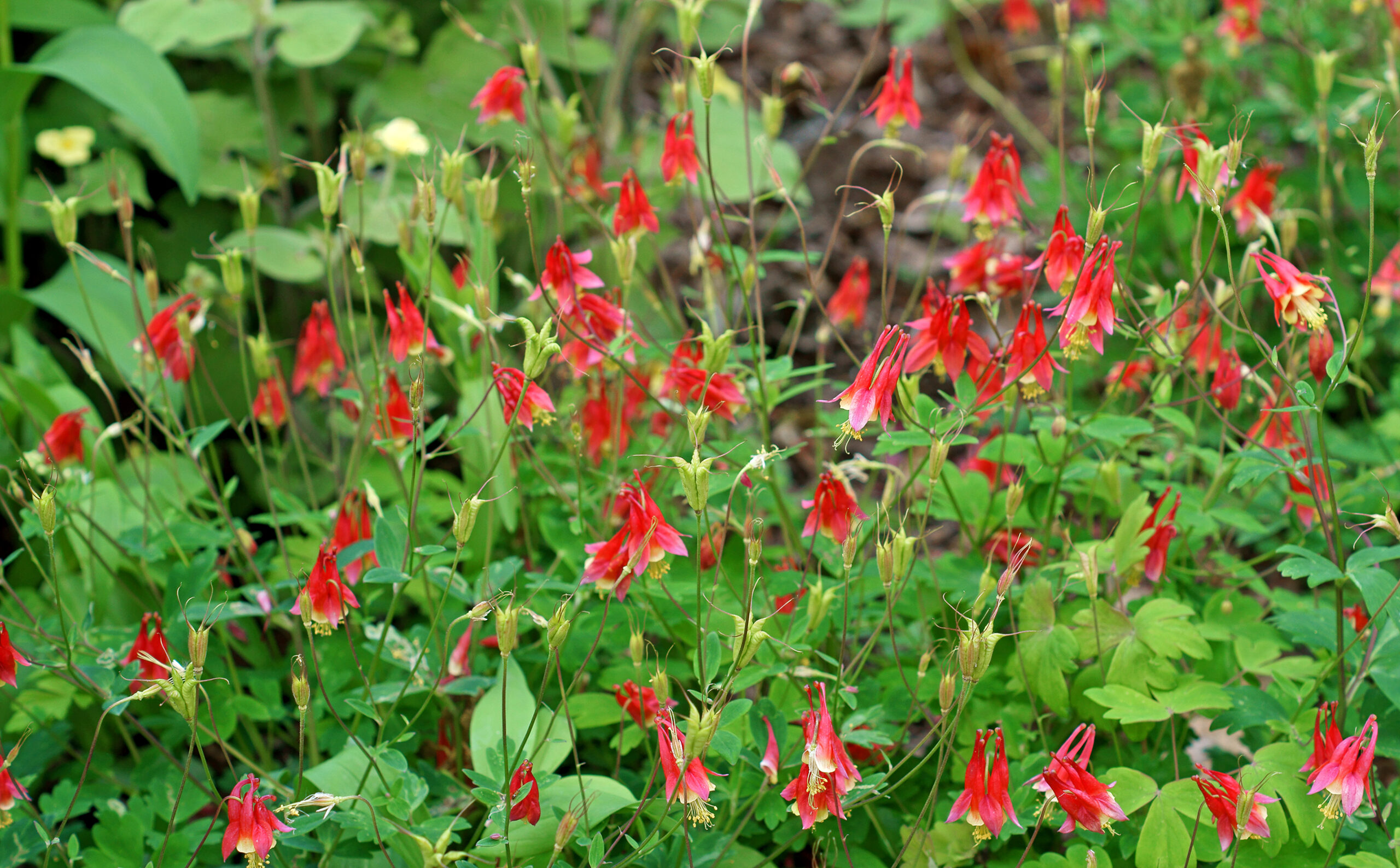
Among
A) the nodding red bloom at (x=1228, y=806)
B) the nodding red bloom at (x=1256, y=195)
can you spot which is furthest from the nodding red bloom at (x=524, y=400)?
the nodding red bloom at (x=1256, y=195)

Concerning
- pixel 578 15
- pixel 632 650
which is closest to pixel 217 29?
pixel 578 15

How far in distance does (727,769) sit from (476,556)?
1.79 ft

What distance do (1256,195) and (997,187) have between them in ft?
1.92

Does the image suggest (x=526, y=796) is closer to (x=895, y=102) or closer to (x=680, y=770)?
(x=680, y=770)

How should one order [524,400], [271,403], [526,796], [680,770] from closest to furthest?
[680,770] < [526,796] < [524,400] < [271,403]

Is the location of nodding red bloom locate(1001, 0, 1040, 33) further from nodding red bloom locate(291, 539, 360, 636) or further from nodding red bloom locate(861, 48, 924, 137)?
nodding red bloom locate(291, 539, 360, 636)

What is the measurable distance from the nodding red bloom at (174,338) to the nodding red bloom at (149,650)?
15.8 inches

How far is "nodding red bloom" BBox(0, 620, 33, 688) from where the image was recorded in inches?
45.3

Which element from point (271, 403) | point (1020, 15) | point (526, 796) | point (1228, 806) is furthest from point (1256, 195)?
point (1020, 15)

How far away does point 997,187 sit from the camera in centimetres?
149

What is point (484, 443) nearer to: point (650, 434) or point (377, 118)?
point (650, 434)

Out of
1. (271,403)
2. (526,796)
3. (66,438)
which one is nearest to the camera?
(526,796)

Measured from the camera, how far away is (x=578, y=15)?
2814mm

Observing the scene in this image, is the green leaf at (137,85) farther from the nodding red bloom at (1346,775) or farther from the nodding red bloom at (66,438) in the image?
the nodding red bloom at (1346,775)
